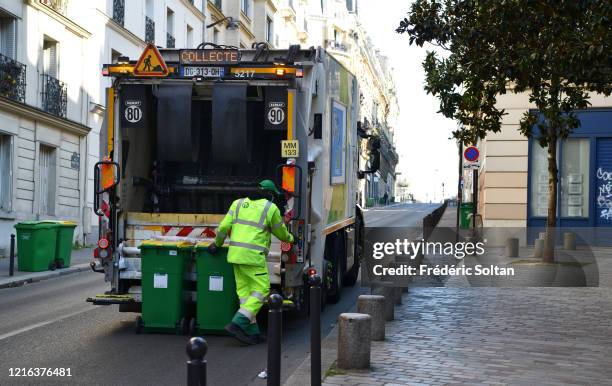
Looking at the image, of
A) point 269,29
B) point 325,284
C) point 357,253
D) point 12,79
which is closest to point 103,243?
point 325,284

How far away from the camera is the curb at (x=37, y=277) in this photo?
47.0 ft

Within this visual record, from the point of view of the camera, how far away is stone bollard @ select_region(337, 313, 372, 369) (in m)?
6.82

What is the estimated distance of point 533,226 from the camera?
974 inches

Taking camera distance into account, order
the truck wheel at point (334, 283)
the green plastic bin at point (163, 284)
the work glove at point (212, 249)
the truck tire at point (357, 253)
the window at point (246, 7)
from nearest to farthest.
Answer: the work glove at point (212, 249) < the green plastic bin at point (163, 284) < the truck wheel at point (334, 283) < the truck tire at point (357, 253) < the window at point (246, 7)

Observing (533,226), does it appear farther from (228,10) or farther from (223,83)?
(228,10)

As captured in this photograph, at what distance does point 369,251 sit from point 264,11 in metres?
36.9

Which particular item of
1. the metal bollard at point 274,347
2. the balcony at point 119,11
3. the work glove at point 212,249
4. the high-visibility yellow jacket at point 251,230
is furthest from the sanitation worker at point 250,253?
the balcony at point 119,11

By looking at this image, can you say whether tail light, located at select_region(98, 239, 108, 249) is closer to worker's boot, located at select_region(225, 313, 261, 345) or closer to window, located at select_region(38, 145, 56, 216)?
worker's boot, located at select_region(225, 313, 261, 345)

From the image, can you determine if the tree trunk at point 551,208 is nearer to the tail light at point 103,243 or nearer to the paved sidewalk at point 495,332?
the paved sidewalk at point 495,332

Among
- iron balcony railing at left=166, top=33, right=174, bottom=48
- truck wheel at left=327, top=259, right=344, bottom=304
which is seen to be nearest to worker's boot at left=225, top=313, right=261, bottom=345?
truck wheel at left=327, top=259, right=344, bottom=304

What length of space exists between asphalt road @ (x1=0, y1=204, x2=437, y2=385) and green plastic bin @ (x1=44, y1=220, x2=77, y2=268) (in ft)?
17.2

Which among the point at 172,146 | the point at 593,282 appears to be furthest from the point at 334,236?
the point at 593,282

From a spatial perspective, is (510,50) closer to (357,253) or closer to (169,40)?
(357,253)

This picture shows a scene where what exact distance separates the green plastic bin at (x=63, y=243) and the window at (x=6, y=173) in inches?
166
